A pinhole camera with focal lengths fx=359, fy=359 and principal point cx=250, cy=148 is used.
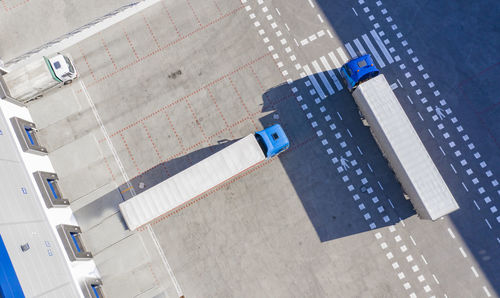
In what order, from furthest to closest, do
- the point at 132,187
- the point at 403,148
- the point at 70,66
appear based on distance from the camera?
the point at 70,66 → the point at 132,187 → the point at 403,148

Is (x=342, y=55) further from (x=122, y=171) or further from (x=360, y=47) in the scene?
(x=122, y=171)

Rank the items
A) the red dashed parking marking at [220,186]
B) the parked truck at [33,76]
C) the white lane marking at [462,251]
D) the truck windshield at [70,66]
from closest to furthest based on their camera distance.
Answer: the white lane marking at [462,251]
the parked truck at [33,76]
the red dashed parking marking at [220,186]
the truck windshield at [70,66]

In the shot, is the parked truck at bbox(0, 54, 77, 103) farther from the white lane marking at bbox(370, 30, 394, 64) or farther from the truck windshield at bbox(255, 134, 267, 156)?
the white lane marking at bbox(370, 30, 394, 64)

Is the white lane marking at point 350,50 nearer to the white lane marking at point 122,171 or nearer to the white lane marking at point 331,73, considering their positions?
the white lane marking at point 331,73

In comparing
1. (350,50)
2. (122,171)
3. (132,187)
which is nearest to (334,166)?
(350,50)

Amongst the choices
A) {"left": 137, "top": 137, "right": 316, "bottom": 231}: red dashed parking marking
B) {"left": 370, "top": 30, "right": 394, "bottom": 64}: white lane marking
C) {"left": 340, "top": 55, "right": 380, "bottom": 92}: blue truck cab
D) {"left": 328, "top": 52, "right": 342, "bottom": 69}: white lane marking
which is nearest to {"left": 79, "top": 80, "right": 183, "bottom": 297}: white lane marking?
{"left": 137, "top": 137, "right": 316, "bottom": 231}: red dashed parking marking

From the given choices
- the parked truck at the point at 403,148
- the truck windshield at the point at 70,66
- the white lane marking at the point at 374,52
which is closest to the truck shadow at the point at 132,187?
the truck windshield at the point at 70,66

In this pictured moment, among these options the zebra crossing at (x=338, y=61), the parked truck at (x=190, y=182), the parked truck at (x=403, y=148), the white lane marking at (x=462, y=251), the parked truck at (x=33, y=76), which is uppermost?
the parked truck at (x=33, y=76)
